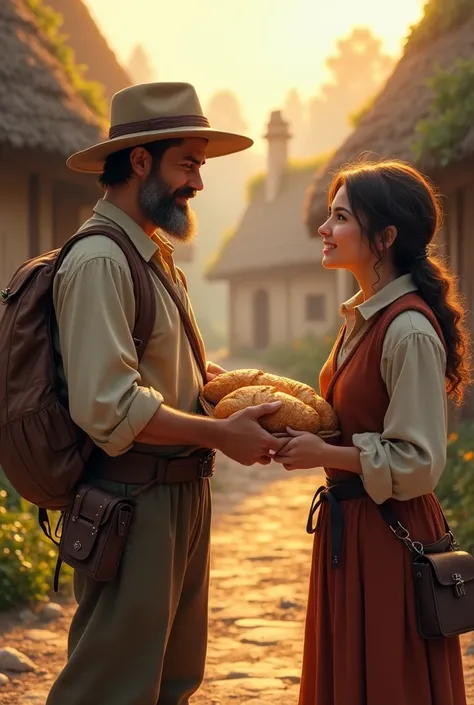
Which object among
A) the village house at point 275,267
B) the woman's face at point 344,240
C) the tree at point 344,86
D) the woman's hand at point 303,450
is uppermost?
the tree at point 344,86

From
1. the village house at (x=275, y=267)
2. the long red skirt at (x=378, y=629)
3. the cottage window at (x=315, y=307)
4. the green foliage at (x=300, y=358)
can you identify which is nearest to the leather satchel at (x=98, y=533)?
the long red skirt at (x=378, y=629)

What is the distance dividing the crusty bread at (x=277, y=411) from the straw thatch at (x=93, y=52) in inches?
411

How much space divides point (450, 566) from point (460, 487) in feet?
12.6

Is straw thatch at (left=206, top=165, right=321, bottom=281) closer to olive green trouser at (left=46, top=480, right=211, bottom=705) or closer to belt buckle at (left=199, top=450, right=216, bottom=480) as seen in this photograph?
belt buckle at (left=199, top=450, right=216, bottom=480)

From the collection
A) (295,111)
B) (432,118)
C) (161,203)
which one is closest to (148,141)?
(161,203)

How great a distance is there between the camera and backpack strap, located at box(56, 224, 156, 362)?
2.60 metres

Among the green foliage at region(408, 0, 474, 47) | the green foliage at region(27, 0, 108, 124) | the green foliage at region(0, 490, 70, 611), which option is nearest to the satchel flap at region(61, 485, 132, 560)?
the green foliage at region(0, 490, 70, 611)

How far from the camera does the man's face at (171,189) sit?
2768 mm

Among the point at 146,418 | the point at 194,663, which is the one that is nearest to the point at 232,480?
the point at 194,663

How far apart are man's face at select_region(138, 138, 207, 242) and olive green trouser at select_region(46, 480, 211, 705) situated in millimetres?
800

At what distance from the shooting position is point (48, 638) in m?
4.56

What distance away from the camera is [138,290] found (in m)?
2.60

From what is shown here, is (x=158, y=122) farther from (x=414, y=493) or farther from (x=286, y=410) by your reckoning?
(x=414, y=493)

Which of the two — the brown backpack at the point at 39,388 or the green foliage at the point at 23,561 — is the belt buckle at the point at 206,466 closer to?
the brown backpack at the point at 39,388
